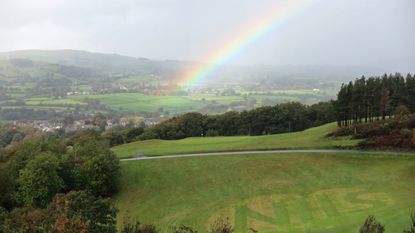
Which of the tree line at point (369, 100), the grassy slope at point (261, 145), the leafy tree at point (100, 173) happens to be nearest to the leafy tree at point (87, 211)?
the leafy tree at point (100, 173)

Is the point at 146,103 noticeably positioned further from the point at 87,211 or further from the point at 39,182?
the point at 87,211

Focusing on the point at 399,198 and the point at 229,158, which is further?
the point at 229,158

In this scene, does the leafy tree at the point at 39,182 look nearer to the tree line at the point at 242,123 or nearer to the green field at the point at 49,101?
the tree line at the point at 242,123

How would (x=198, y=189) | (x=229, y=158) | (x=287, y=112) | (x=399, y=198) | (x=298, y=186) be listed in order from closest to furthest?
(x=399, y=198) < (x=298, y=186) < (x=198, y=189) < (x=229, y=158) < (x=287, y=112)

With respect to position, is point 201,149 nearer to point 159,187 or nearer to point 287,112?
point 159,187

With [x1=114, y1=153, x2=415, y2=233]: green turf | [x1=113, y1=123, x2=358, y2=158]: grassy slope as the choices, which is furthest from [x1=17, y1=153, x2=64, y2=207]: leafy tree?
[x1=113, y1=123, x2=358, y2=158]: grassy slope

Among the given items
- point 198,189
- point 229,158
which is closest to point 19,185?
point 198,189

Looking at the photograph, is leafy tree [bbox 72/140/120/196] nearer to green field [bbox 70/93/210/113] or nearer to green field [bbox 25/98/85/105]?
green field [bbox 70/93/210/113]

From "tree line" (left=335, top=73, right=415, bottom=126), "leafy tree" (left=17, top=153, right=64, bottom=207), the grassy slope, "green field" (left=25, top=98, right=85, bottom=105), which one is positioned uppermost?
"tree line" (left=335, top=73, right=415, bottom=126)
